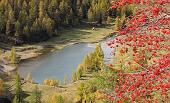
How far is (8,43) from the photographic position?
7067 inches

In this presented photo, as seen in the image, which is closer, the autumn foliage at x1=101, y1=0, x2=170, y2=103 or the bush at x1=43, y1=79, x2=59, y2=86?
the autumn foliage at x1=101, y1=0, x2=170, y2=103

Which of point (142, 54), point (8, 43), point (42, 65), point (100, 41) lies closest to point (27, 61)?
point (42, 65)

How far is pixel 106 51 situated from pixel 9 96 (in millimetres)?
56064

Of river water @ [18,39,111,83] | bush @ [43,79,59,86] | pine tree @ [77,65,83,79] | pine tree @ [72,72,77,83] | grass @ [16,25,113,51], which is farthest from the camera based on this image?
grass @ [16,25,113,51]

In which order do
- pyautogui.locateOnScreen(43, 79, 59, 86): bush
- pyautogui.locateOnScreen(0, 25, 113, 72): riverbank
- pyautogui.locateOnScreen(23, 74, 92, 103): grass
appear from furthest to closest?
pyautogui.locateOnScreen(0, 25, 113, 72): riverbank < pyautogui.locateOnScreen(43, 79, 59, 86): bush < pyautogui.locateOnScreen(23, 74, 92, 103): grass

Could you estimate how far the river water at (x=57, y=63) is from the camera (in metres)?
140

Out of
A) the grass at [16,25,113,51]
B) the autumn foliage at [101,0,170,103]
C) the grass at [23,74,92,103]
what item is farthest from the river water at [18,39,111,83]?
the autumn foliage at [101,0,170,103]

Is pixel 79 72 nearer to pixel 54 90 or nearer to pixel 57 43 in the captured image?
pixel 54 90

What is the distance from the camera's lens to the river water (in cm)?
13962

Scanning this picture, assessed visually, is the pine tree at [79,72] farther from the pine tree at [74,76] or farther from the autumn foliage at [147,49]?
the autumn foliage at [147,49]

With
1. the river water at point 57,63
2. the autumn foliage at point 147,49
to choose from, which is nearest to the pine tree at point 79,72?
the river water at point 57,63

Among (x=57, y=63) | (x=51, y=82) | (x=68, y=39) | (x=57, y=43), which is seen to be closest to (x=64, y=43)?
(x=57, y=43)

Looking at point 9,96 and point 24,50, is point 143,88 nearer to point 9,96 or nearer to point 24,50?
point 9,96

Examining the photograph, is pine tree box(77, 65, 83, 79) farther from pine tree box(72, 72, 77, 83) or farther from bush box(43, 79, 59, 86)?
bush box(43, 79, 59, 86)
